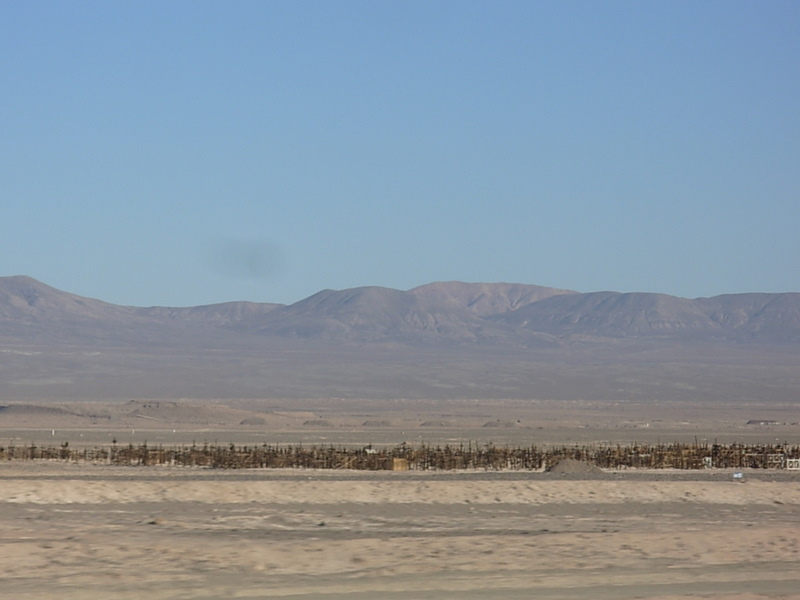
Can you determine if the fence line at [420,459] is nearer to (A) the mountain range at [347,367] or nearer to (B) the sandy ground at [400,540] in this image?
(B) the sandy ground at [400,540]

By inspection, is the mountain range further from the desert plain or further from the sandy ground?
the sandy ground

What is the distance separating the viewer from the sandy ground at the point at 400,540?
483 inches

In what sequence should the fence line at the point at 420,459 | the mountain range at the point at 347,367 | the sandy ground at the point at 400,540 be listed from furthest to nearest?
the mountain range at the point at 347,367, the fence line at the point at 420,459, the sandy ground at the point at 400,540

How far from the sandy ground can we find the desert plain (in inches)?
1.5

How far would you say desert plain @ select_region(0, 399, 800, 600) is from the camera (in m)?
12.3

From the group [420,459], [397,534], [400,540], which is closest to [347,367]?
[420,459]

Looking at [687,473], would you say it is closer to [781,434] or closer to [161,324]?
[781,434]

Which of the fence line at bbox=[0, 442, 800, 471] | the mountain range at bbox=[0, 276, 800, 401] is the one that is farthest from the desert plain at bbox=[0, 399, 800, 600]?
the mountain range at bbox=[0, 276, 800, 401]

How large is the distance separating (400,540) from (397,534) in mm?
1386

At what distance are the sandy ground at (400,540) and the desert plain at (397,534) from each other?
0.04 m

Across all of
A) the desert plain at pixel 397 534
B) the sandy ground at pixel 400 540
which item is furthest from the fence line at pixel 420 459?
the sandy ground at pixel 400 540

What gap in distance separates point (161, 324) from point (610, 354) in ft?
214

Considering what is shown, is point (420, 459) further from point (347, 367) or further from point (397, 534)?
point (347, 367)

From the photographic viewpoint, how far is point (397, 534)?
56.2 feet
